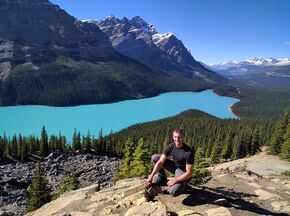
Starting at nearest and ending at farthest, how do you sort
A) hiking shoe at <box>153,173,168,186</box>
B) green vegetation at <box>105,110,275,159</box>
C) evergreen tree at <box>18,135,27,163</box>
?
hiking shoe at <box>153,173,168,186</box> < green vegetation at <box>105,110,275,159</box> < evergreen tree at <box>18,135,27,163</box>

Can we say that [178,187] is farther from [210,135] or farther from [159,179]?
[210,135]

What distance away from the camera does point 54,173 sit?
8981cm

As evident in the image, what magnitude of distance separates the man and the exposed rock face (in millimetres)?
50388

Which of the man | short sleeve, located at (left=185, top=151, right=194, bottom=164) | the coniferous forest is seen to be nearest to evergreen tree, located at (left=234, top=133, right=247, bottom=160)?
the coniferous forest

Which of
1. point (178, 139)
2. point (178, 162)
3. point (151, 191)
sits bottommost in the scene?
point (151, 191)

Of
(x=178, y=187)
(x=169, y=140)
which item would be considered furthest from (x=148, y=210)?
Answer: (x=169, y=140)

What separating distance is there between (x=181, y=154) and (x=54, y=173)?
7999cm

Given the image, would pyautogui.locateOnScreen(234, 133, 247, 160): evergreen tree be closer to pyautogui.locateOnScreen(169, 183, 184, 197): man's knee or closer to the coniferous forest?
the coniferous forest

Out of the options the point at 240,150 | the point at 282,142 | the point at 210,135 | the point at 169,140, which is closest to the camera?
the point at 282,142

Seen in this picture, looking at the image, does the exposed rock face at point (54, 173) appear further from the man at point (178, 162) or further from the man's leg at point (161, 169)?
the man at point (178, 162)

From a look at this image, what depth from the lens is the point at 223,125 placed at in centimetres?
16875

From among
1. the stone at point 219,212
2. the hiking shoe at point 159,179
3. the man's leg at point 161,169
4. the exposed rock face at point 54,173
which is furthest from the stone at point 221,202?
the exposed rock face at point 54,173

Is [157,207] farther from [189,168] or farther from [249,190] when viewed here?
[249,190]

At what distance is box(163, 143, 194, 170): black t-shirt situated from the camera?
50.5 ft
